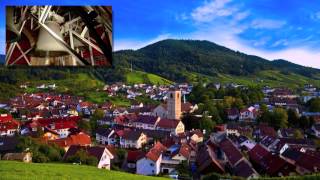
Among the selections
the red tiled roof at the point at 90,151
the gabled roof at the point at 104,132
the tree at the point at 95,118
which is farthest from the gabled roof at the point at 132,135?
the red tiled roof at the point at 90,151

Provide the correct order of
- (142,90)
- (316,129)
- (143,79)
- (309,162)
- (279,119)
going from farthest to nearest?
(143,79), (142,90), (279,119), (316,129), (309,162)

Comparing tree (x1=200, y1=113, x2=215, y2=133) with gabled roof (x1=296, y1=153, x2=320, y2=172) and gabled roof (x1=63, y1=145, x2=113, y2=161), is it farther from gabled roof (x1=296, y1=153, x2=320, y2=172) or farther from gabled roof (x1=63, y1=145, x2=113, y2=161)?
gabled roof (x1=63, y1=145, x2=113, y2=161)

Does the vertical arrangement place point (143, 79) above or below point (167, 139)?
above

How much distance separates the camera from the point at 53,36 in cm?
514

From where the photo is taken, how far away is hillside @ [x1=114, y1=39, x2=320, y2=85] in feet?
269

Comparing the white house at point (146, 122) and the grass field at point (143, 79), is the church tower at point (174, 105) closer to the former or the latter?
the white house at point (146, 122)

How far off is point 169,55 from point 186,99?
48133 millimetres

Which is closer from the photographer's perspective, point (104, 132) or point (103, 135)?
point (103, 135)

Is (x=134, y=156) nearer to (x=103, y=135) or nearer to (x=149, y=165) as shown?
(x=149, y=165)

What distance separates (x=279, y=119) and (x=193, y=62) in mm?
57822

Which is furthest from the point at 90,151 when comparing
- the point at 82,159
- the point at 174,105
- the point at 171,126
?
the point at 174,105

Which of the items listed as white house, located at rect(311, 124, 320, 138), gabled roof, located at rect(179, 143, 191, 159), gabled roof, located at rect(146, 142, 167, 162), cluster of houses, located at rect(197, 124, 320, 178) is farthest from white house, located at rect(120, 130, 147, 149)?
white house, located at rect(311, 124, 320, 138)

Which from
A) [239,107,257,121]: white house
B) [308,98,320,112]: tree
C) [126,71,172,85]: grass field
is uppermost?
[126,71,172,85]: grass field

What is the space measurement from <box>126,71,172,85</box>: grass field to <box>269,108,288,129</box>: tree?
3985cm
